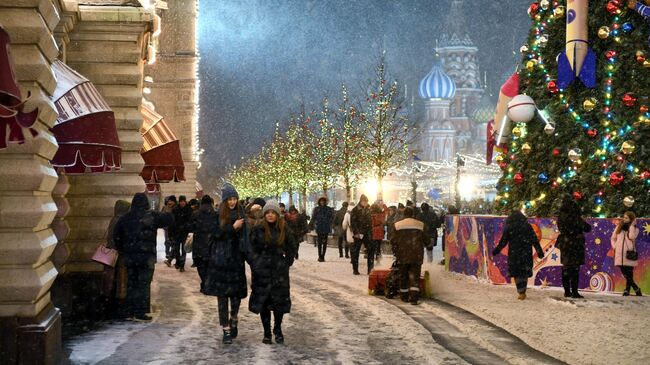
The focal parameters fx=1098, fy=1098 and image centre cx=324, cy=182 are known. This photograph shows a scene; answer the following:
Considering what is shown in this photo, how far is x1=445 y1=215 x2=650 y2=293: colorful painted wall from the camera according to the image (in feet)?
64.8

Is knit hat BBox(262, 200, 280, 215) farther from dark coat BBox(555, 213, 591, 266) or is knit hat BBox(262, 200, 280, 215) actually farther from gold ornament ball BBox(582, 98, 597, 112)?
gold ornament ball BBox(582, 98, 597, 112)

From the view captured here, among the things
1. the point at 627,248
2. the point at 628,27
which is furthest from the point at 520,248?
the point at 628,27

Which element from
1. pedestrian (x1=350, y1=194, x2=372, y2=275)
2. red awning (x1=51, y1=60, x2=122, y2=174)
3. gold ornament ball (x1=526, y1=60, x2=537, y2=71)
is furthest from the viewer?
pedestrian (x1=350, y1=194, x2=372, y2=275)

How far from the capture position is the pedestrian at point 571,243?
749 inches

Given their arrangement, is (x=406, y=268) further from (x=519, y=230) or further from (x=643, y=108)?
(x=643, y=108)

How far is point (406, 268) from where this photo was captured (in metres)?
18.7

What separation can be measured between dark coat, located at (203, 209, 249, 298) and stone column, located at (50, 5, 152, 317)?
471 cm

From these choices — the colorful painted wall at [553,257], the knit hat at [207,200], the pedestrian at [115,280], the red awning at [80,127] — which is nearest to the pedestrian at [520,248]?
the colorful painted wall at [553,257]

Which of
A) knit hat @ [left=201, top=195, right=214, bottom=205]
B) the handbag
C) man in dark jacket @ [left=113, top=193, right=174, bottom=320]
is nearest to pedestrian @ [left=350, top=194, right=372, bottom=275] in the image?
knit hat @ [left=201, top=195, right=214, bottom=205]

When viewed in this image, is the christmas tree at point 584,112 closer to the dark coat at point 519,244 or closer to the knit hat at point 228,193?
the dark coat at point 519,244

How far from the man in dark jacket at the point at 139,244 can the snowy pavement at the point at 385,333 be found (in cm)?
42

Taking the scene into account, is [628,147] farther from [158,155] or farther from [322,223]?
[322,223]

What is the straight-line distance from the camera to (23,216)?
10.3 metres

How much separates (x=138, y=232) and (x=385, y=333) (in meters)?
3.76
